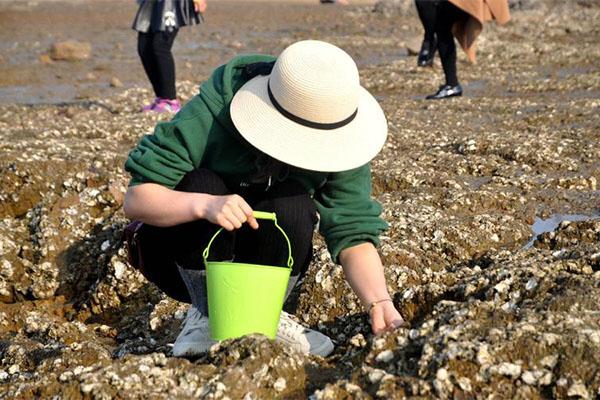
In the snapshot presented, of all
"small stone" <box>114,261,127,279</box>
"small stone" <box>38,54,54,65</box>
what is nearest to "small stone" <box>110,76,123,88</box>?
"small stone" <box>38,54,54,65</box>

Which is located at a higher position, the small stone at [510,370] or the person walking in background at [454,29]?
the small stone at [510,370]

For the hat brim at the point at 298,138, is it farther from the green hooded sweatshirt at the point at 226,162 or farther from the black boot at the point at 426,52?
the black boot at the point at 426,52

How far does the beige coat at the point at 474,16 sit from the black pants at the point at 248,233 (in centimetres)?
611

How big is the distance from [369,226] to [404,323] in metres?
0.39

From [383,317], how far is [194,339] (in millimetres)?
626

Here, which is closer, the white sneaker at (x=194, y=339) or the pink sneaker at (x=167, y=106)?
the white sneaker at (x=194, y=339)

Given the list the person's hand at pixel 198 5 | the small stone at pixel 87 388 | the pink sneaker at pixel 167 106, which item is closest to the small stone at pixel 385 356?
the small stone at pixel 87 388

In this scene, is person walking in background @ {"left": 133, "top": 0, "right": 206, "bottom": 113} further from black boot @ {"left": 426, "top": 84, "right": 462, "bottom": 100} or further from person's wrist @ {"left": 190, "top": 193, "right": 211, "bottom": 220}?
person's wrist @ {"left": 190, "top": 193, "right": 211, "bottom": 220}

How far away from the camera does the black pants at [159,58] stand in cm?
779

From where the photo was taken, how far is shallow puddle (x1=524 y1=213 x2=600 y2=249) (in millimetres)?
4434

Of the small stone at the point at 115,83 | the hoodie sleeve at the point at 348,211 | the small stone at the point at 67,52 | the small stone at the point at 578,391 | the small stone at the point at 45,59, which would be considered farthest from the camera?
the small stone at the point at 67,52

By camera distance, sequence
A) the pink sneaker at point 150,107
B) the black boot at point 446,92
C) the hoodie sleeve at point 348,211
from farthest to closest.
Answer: the black boot at point 446,92 → the pink sneaker at point 150,107 → the hoodie sleeve at point 348,211

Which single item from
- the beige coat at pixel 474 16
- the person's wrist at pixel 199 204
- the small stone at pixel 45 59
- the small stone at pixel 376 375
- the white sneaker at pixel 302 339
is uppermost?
the person's wrist at pixel 199 204

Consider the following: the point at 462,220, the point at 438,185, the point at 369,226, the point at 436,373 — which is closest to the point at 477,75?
the point at 438,185
